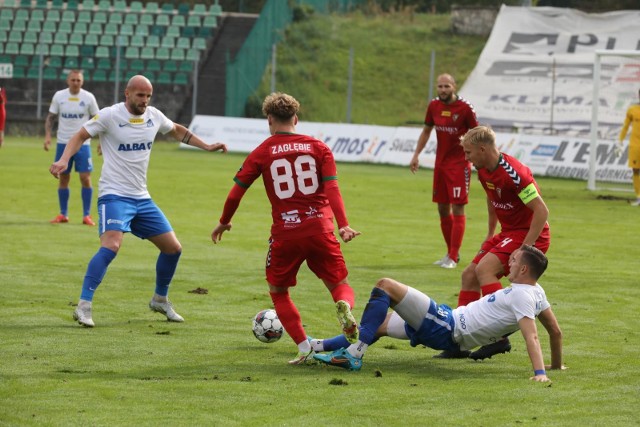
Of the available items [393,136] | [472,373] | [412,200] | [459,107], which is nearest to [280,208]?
[472,373]

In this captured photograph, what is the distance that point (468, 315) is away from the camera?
26.3ft

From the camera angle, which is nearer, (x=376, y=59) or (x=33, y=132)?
(x=33, y=132)

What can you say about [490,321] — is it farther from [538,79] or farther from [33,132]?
[33,132]

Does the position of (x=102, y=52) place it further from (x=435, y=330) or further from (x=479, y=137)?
(x=435, y=330)

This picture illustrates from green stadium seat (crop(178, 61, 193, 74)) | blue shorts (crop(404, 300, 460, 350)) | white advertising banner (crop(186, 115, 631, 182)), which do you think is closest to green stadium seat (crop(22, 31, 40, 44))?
green stadium seat (crop(178, 61, 193, 74))

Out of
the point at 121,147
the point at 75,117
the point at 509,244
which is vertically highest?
the point at 121,147

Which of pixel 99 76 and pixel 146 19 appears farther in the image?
pixel 146 19

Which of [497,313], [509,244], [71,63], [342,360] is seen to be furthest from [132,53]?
[497,313]

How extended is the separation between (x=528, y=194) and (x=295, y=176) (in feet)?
5.76

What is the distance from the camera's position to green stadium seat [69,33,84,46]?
46562 millimetres

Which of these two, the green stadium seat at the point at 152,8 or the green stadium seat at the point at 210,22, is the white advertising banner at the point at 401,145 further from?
the green stadium seat at the point at 152,8

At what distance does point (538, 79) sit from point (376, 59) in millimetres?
8790

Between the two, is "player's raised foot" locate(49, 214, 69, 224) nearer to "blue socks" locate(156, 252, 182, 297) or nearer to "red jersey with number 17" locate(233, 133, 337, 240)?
"blue socks" locate(156, 252, 182, 297)

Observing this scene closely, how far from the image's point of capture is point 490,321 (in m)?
7.89
